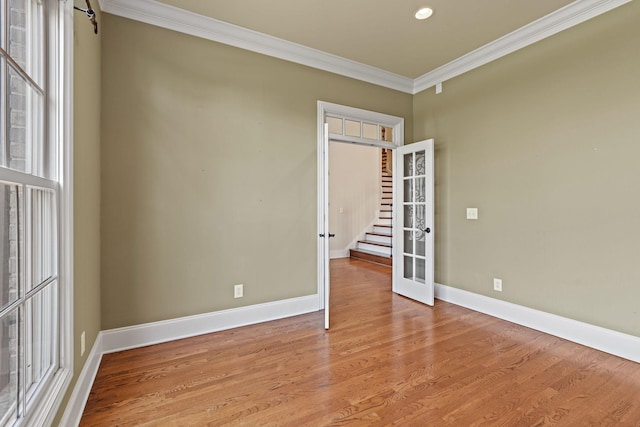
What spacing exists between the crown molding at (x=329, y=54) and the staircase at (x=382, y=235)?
3.34 m

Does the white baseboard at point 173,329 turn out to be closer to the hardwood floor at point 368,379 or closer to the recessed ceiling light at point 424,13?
the hardwood floor at point 368,379

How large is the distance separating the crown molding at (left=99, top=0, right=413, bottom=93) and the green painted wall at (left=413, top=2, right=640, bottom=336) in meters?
1.08

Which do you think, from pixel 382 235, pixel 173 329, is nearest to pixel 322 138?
pixel 173 329

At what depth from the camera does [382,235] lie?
6.82 metres

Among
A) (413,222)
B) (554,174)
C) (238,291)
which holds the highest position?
(554,174)

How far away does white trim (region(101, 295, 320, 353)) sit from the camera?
247 centimetres

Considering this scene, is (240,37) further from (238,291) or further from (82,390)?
(82,390)

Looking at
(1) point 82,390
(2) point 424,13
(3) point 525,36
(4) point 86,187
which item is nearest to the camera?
(1) point 82,390

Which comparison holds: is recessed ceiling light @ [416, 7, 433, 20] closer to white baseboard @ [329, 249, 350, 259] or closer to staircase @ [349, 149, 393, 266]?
staircase @ [349, 149, 393, 266]

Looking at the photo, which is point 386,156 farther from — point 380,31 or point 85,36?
point 85,36

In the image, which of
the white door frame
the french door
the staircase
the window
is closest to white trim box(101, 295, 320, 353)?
the white door frame

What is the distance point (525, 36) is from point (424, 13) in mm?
1123

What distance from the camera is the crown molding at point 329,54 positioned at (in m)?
2.51

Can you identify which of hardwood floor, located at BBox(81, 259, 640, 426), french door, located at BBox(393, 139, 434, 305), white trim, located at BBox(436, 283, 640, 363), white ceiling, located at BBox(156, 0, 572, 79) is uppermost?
white ceiling, located at BBox(156, 0, 572, 79)
